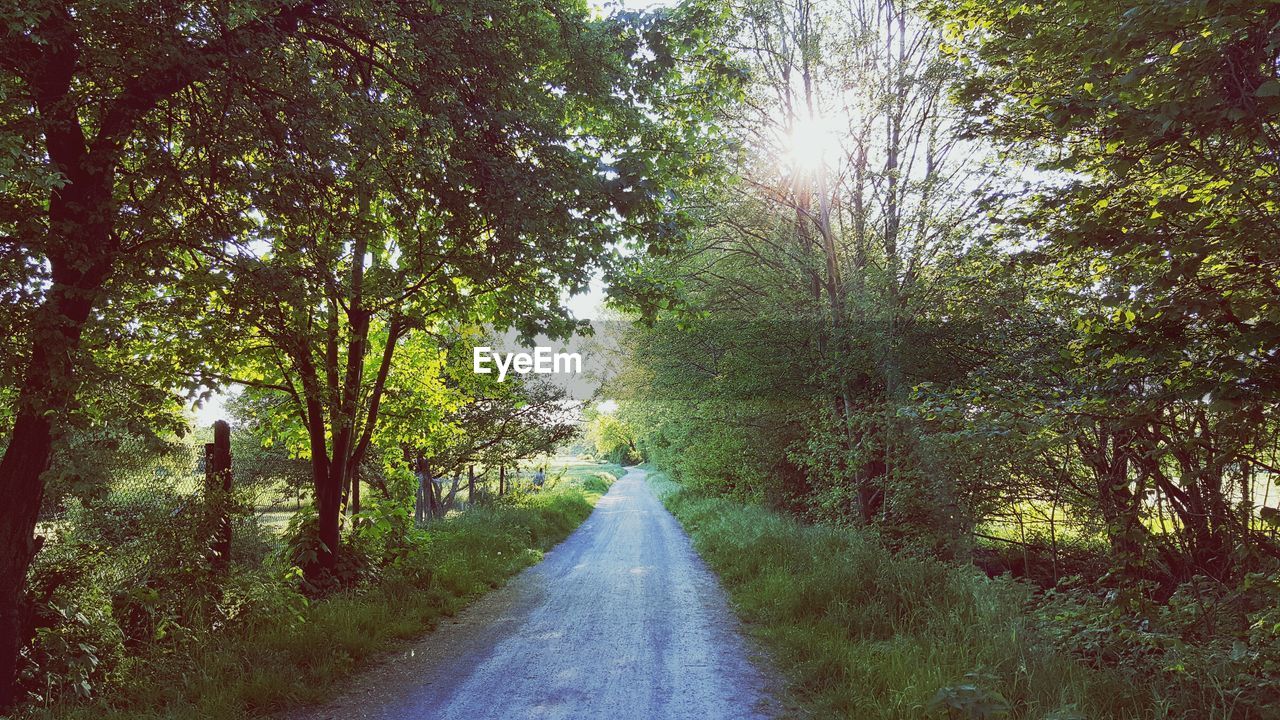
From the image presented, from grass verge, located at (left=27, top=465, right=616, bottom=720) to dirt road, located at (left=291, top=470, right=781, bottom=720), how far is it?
0.32m

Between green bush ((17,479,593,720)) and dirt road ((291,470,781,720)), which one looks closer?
green bush ((17,479,593,720))

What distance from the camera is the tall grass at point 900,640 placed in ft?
13.8

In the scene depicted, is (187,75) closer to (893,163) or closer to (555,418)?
(893,163)

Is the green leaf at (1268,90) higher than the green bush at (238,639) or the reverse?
higher

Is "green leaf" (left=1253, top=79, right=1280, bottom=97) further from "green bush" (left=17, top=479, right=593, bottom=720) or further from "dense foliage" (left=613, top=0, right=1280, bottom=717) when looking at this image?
"green bush" (left=17, top=479, right=593, bottom=720)

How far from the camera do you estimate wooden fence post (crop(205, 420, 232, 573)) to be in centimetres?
630

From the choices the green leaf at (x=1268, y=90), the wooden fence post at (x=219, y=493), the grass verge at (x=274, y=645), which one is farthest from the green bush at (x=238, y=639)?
the green leaf at (x=1268, y=90)

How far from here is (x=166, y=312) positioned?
5.37 m

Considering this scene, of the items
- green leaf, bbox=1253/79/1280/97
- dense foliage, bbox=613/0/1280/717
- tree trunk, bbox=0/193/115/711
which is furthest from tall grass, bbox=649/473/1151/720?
tree trunk, bbox=0/193/115/711

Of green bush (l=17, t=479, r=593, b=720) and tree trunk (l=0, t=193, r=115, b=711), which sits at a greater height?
tree trunk (l=0, t=193, r=115, b=711)

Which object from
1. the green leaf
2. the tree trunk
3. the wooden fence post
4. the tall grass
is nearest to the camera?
the green leaf

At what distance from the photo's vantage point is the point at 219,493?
6.47 m

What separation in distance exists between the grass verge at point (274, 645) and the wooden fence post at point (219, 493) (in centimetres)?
39

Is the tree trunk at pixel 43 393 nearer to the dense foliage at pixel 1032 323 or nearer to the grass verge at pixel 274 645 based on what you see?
the grass verge at pixel 274 645
